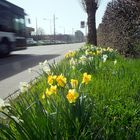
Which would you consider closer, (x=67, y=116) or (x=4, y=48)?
(x=67, y=116)

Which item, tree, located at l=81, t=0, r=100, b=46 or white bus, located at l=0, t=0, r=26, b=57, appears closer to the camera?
white bus, located at l=0, t=0, r=26, b=57

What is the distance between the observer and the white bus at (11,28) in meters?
18.8

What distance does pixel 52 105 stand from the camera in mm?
3092

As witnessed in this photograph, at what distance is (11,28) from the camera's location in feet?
65.0

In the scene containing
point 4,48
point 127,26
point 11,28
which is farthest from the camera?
point 11,28

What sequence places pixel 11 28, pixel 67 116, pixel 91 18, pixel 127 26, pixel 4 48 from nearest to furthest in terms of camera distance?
pixel 67 116, pixel 127 26, pixel 4 48, pixel 11 28, pixel 91 18

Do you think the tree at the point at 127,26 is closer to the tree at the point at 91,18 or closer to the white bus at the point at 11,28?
the white bus at the point at 11,28

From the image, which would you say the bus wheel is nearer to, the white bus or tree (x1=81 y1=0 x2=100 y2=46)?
the white bus

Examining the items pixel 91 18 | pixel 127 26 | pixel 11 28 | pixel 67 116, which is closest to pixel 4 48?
pixel 11 28

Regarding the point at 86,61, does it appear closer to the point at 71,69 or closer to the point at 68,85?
the point at 71,69

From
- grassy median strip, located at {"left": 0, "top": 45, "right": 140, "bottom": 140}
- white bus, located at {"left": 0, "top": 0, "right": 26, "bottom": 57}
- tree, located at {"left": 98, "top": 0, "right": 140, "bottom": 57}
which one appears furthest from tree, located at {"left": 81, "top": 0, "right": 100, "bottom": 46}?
grassy median strip, located at {"left": 0, "top": 45, "right": 140, "bottom": 140}

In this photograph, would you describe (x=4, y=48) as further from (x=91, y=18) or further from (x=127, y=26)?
(x=127, y=26)

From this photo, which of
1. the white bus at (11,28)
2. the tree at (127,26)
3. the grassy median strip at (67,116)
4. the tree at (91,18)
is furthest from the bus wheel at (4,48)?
the grassy median strip at (67,116)

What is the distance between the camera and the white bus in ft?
61.5
